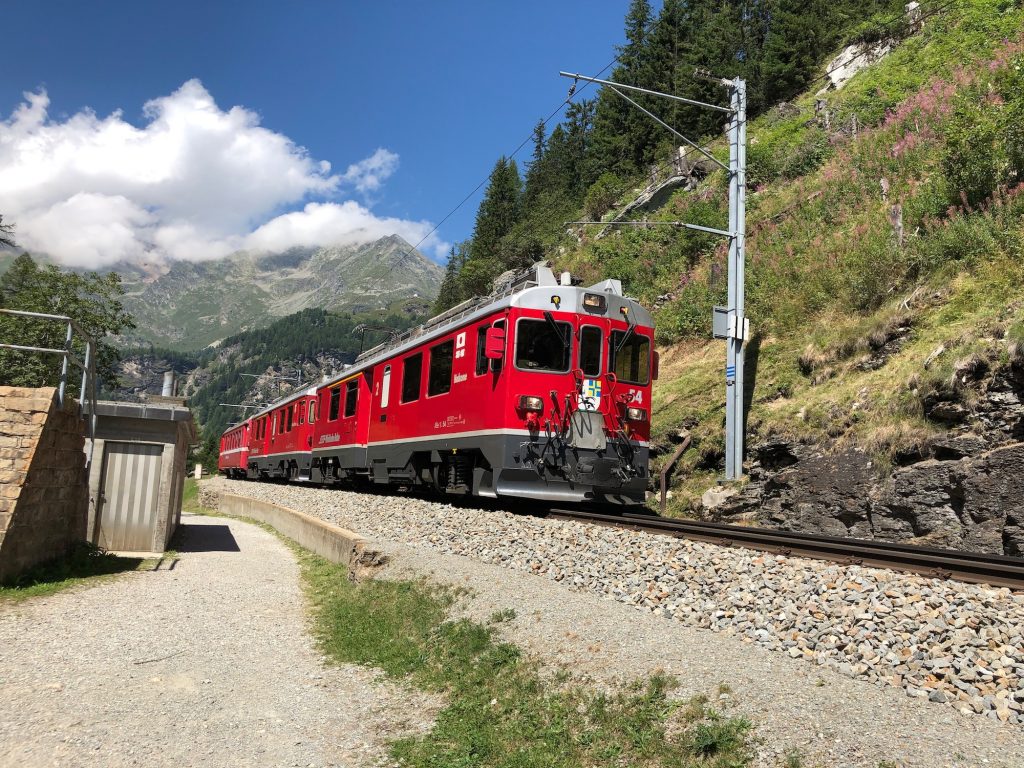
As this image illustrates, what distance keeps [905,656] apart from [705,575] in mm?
2015

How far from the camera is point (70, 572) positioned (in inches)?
372

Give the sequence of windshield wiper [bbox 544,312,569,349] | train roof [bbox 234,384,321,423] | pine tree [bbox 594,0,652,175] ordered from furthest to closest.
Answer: pine tree [bbox 594,0,652,175] → train roof [bbox 234,384,321,423] → windshield wiper [bbox 544,312,569,349]

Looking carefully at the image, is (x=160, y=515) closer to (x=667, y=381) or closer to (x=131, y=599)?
(x=131, y=599)

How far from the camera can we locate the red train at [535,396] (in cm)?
1055

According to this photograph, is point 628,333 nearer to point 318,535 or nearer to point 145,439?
point 318,535

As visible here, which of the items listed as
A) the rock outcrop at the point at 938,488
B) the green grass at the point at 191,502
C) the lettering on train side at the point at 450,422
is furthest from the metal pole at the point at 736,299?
the green grass at the point at 191,502

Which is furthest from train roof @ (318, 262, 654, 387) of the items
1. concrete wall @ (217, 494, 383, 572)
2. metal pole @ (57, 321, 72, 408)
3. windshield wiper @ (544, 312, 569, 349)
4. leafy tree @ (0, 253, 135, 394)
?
leafy tree @ (0, 253, 135, 394)

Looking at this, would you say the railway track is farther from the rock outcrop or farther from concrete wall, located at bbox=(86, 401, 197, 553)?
concrete wall, located at bbox=(86, 401, 197, 553)

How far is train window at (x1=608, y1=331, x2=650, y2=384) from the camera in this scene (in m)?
11.5

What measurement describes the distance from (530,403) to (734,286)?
4963mm

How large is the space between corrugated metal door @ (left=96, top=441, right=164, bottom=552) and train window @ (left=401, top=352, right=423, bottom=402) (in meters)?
4.36

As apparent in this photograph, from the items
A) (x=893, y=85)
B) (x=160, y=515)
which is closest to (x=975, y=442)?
(x=160, y=515)

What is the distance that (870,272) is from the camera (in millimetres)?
12977

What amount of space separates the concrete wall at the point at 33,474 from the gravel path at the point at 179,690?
84 centimetres
